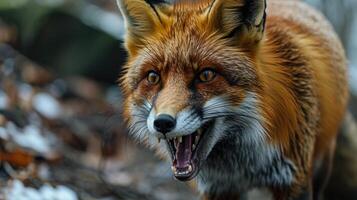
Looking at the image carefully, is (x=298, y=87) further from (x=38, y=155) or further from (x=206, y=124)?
(x=38, y=155)

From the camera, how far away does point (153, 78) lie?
5.50 metres

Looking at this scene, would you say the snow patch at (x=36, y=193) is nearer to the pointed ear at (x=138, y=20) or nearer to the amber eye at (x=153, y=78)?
the pointed ear at (x=138, y=20)

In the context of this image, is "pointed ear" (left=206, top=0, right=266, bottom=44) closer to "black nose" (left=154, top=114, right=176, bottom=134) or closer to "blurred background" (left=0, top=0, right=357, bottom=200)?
"black nose" (left=154, top=114, right=176, bottom=134)

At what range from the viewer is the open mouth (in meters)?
5.45

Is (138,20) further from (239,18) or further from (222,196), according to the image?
(222,196)

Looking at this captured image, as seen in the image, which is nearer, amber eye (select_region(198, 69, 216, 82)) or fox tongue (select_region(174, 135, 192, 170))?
amber eye (select_region(198, 69, 216, 82))

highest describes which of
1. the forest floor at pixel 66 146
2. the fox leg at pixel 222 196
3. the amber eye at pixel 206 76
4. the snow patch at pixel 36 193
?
the amber eye at pixel 206 76

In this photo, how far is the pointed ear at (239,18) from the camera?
5.51 meters

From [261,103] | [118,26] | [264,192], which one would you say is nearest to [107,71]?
[118,26]

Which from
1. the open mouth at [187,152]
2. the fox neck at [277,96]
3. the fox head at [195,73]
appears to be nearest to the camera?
the fox head at [195,73]

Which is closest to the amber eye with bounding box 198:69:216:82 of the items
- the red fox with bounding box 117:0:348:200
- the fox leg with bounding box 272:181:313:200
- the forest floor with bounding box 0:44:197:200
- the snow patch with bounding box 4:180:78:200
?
the red fox with bounding box 117:0:348:200

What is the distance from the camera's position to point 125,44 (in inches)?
240

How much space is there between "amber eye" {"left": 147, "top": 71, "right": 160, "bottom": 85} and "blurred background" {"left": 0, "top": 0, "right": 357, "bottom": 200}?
3.34 ft

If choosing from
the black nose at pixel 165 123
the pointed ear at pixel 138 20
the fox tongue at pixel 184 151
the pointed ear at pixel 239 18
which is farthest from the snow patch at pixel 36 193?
the pointed ear at pixel 239 18
